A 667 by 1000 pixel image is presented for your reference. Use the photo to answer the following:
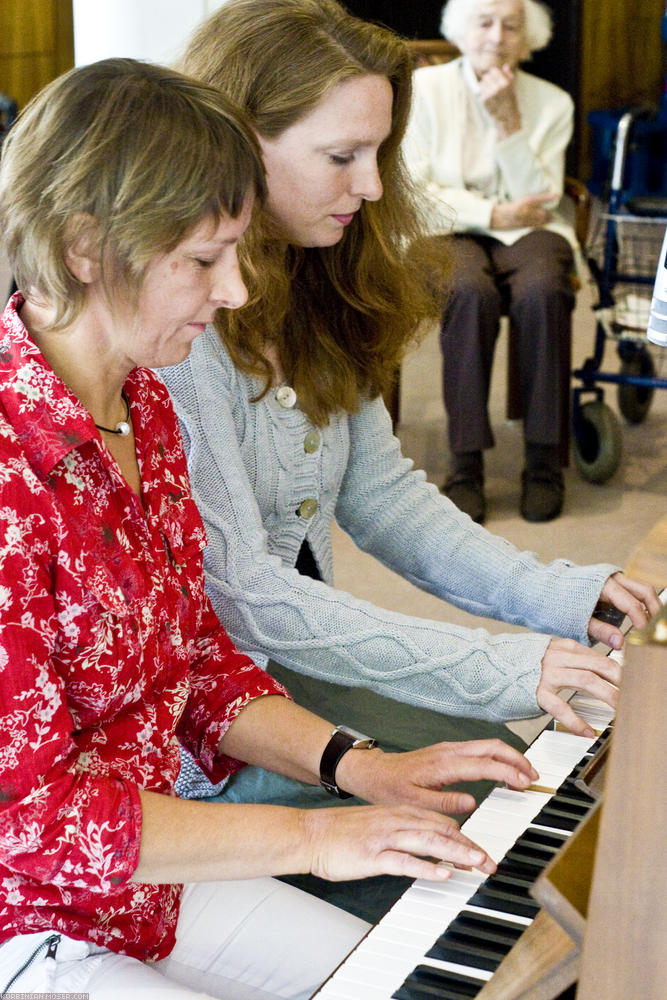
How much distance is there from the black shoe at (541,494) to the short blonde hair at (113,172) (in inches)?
107

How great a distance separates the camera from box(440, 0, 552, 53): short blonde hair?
4.00 meters

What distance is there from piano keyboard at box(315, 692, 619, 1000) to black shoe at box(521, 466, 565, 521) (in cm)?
249

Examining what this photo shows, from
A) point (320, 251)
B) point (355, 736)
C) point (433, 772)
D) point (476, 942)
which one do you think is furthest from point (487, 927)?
point (320, 251)

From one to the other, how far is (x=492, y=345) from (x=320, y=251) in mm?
2059

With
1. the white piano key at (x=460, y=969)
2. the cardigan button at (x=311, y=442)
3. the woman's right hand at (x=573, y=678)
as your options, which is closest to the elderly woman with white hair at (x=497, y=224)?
the cardigan button at (x=311, y=442)

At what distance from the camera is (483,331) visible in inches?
145

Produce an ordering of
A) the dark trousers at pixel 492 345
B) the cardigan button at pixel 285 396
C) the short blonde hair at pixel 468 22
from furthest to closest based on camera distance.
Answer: the short blonde hair at pixel 468 22, the dark trousers at pixel 492 345, the cardigan button at pixel 285 396

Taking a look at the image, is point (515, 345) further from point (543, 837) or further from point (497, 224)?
point (543, 837)

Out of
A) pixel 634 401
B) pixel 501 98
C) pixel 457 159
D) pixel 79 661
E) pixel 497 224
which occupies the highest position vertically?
pixel 79 661

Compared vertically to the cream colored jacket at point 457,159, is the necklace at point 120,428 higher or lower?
higher

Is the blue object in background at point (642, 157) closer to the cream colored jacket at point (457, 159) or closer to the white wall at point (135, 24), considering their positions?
the cream colored jacket at point (457, 159)

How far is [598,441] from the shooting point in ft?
13.1

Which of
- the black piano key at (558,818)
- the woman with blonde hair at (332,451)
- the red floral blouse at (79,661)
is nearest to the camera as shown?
the red floral blouse at (79,661)

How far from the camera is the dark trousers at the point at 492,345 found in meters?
3.66
